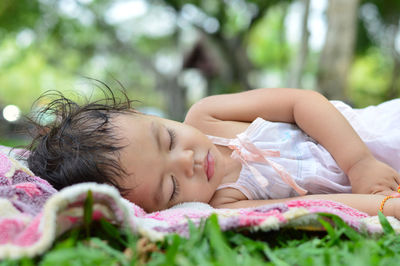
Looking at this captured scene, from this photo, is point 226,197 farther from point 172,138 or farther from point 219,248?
point 219,248

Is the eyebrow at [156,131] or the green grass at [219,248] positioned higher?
the eyebrow at [156,131]

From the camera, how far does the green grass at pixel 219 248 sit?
0.84m

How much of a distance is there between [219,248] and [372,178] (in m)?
1.04

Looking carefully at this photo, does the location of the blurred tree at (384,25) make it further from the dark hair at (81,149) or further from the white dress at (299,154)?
the dark hair at (81,149)

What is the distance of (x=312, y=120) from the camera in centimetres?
189

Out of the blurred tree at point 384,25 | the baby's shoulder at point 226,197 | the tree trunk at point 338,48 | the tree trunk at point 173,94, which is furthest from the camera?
the blurred tree at point 384,25

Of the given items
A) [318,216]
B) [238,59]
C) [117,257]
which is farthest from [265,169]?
[238,59]

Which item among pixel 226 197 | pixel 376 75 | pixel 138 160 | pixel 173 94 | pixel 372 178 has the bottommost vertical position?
pixel 376 75

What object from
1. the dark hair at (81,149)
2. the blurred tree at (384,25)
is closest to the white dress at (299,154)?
the dark hair at (81,149)

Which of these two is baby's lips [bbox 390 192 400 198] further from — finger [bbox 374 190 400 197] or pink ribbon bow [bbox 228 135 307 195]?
pink ribbon bow [bbox 228 135 307 195]

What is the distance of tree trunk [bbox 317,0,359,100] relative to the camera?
623 cm

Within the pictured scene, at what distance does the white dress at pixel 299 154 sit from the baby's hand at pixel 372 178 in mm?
136

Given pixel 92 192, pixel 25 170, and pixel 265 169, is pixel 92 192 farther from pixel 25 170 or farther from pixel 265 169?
pixel 265 169

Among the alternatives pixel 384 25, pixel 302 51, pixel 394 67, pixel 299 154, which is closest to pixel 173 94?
pixel 302 51
